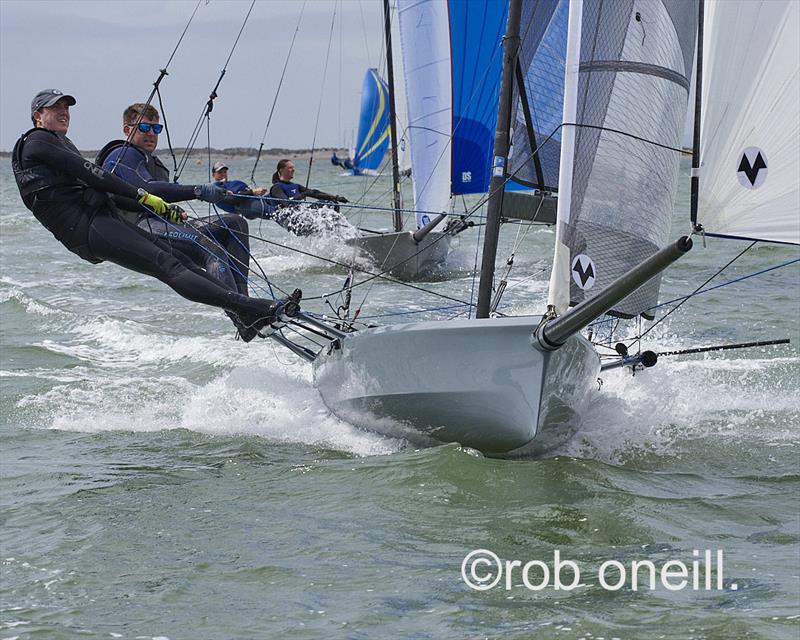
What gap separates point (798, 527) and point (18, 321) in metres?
8.33

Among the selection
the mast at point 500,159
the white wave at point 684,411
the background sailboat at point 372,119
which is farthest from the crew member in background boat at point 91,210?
the background sailboat at point 372,119

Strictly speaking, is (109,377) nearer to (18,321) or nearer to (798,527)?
(18,321)

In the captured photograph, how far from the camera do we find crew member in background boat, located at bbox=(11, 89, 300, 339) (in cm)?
574

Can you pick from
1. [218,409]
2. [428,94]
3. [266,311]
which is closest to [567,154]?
[266,311]

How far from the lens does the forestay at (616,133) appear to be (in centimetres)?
519

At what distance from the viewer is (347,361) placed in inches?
233

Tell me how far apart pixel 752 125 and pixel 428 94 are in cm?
844

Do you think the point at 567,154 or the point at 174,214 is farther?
the point at 174,214

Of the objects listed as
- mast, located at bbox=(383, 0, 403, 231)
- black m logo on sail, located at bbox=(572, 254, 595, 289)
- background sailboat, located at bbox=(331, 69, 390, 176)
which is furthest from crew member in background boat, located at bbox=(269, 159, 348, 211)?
background sailboat, located at bbox=(331, 69, 390, 176)

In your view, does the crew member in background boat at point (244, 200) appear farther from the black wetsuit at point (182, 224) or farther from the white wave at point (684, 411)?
the white wave at point (684, 411)

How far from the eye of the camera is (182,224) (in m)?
6.28

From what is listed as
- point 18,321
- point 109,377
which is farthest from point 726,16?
point 18,321

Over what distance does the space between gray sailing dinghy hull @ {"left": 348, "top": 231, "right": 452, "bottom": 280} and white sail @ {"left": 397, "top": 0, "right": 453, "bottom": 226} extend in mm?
634

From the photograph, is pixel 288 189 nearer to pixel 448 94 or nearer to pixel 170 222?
pixel 448 94
